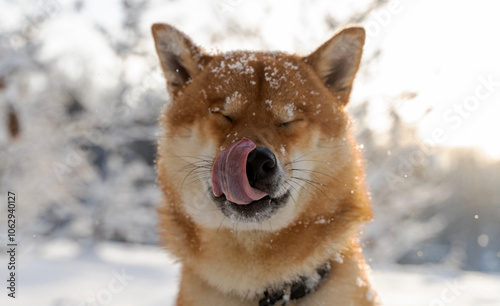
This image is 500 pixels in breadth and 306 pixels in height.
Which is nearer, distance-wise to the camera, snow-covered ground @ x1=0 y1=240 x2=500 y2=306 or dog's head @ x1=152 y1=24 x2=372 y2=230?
dog's head @ x1=152 y1=24 x2=372 y2=230

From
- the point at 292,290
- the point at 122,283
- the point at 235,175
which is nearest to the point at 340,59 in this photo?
the point at 235,175

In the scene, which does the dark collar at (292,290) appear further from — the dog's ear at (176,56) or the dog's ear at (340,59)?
the dog's ear at (176,56)

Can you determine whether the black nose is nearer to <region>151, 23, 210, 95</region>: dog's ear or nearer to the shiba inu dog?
the shiba inu dog

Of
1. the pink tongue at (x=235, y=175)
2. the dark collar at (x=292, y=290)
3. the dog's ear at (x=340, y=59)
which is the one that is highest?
the dog's ear at (x=340, y=59)

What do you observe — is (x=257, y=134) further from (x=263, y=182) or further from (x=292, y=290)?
(x=292, y=290)

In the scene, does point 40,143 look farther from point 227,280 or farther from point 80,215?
point 227,280

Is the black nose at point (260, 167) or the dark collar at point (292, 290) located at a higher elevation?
the black nose at point (260, 167)

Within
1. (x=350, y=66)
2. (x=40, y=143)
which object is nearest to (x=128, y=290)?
(x=350, y=66)

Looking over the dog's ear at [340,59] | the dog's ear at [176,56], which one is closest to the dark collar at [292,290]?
the dog's ear at [340,59]

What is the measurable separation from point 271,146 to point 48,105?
27.7 feet

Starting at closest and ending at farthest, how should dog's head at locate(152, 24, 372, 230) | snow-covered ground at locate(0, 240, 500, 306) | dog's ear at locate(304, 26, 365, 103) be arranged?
dog's head at locate(152, 24, 372, 230), dog's ear at locate(304, 26, 365, 103), snow-covered ground at locate(0, 240, 500, 306)

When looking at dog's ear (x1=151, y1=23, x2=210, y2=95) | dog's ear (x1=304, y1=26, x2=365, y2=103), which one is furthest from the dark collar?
dog's ear (x1=151, y1=23, x2=210, y2=95)

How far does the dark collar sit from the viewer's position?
2074mm

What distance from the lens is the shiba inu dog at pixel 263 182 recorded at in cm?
206
